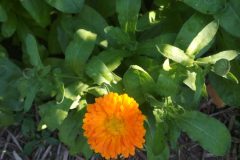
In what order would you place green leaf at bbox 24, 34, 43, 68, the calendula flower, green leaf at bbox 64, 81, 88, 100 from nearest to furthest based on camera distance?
the calendula flower → green leaf at bbox 24, 34, 43, 68 → green leaf at bbox 64, 81, 88, 100

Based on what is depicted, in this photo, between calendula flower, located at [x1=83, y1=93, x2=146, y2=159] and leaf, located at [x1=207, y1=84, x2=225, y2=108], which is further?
leaf, located at [x1=207, y1=84, x2=225, y2=108]

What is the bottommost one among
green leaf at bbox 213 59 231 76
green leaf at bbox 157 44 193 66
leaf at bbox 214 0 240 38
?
green leaf at bbox 157 44 193 66

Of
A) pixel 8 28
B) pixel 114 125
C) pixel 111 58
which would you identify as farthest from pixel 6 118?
pixel 114 125

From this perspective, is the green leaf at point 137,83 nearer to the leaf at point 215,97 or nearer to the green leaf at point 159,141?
the green leaf at point 159,141

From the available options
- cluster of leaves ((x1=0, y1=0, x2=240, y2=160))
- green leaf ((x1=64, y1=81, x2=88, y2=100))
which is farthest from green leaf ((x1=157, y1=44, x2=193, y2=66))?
green leaf ((x1=64, y1=81, x2=88, y2=100))

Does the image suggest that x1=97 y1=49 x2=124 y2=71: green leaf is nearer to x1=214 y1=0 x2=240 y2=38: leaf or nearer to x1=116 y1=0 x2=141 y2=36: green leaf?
x1=116 y1=0 x2=141 y2=36: green leaf

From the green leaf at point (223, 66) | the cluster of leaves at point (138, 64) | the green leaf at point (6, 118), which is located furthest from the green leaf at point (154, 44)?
the green leaf at point (6, 118)
